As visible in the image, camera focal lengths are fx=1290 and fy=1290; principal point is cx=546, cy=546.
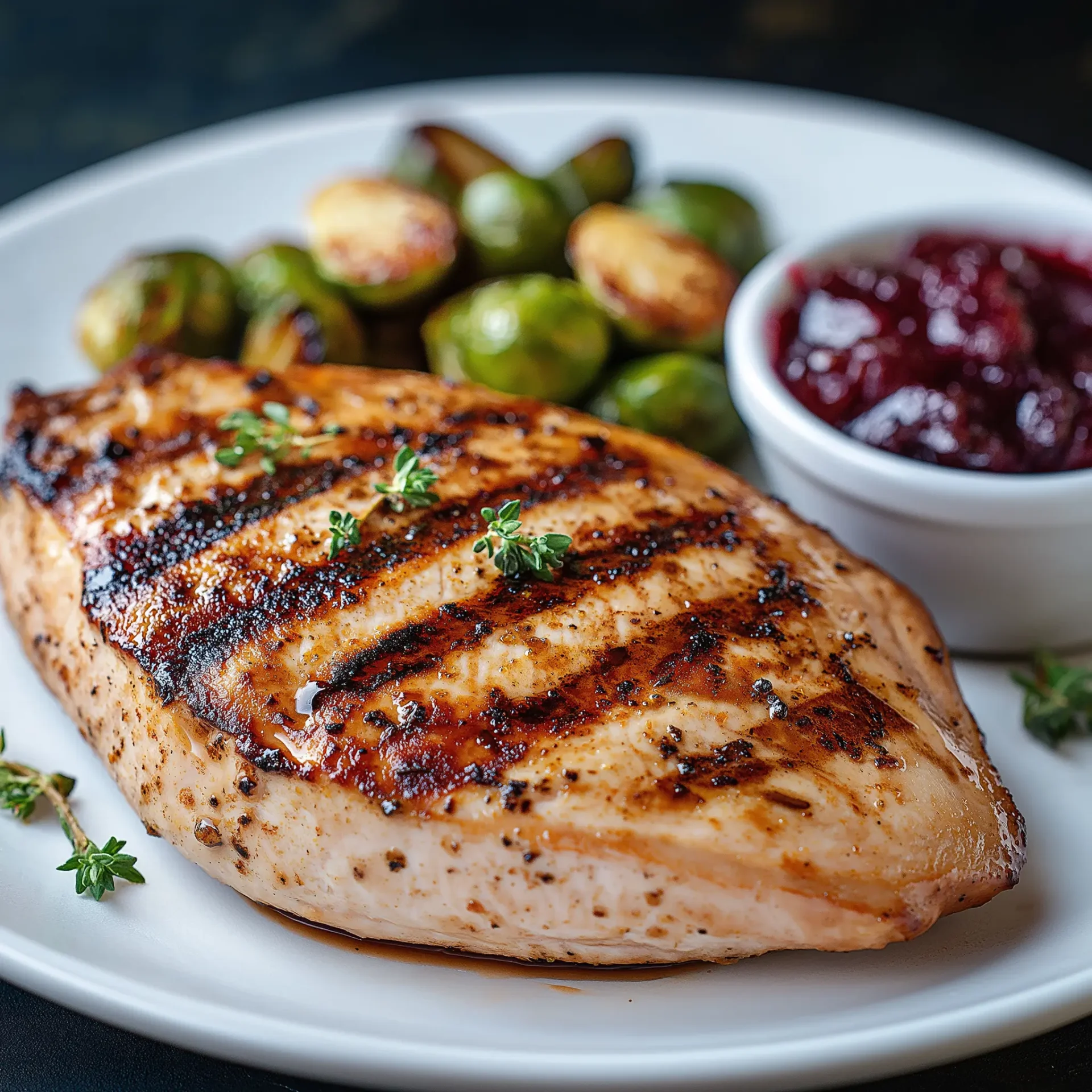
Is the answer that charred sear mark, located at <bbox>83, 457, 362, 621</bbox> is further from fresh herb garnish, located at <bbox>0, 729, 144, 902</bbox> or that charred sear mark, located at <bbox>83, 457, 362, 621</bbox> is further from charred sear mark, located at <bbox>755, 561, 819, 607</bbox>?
charred sear mark, located at <bbox>755, 561, 819, 607</bbox>

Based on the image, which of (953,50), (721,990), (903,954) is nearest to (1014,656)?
(903,954)

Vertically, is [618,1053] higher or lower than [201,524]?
lower

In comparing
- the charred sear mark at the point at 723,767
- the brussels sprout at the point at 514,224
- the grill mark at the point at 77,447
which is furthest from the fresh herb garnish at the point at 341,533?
the brussels sprout at the point at 514,224

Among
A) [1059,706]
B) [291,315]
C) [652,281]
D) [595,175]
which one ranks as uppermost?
[291,315]

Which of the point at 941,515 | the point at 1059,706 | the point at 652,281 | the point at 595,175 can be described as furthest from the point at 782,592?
the point at 595,175

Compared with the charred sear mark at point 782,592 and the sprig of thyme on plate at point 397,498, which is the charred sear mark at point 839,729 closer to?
the charred sear mark at point 782,592

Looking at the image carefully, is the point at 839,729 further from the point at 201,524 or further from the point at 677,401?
the point at 677,401

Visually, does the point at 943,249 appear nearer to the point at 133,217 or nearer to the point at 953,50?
the point at 133,217
